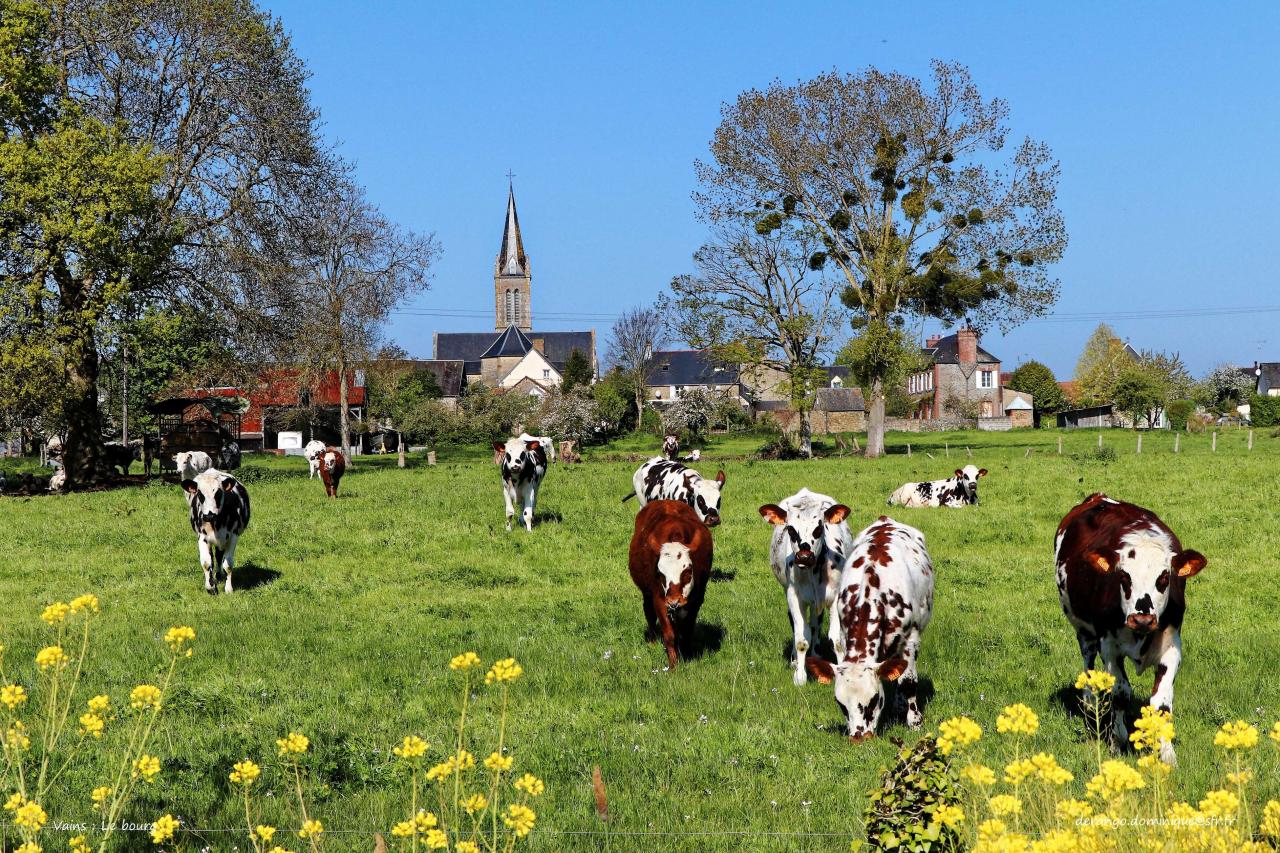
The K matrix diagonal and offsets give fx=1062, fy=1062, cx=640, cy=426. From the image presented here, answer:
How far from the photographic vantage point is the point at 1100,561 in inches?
332

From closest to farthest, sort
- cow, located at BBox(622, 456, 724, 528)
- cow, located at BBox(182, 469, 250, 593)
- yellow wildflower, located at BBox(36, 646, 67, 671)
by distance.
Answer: yellow wildflower, located at BBox(36, 646, 67, 671) → cow, located at BBox(182, 469, 250, 593) → cow, located at BBox(622, 456, 724, 528)

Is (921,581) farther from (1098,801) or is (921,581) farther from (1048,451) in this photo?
(1048,451)

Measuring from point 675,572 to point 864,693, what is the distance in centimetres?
325

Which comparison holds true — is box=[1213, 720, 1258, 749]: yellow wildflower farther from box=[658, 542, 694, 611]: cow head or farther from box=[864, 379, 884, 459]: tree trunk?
box=[864, 379, 884, 459]: tree trunk

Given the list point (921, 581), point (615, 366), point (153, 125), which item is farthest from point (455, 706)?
point (615, 366)

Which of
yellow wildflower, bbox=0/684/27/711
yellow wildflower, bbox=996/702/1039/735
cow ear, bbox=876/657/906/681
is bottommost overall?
cow ear, bbox=876/657/906/681

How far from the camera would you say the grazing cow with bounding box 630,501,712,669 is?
11.4 m

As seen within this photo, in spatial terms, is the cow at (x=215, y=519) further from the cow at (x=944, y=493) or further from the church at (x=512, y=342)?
the church at (x=512, y=342)

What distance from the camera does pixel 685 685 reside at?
10477 millimetres

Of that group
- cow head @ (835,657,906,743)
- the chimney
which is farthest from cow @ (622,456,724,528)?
the chimney

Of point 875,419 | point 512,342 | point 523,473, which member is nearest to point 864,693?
point 523,473

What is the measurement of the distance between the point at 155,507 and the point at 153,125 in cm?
1534

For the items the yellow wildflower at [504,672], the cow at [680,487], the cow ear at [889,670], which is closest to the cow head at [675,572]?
the cow ear at [889,670]

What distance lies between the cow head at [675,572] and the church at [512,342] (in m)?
125
